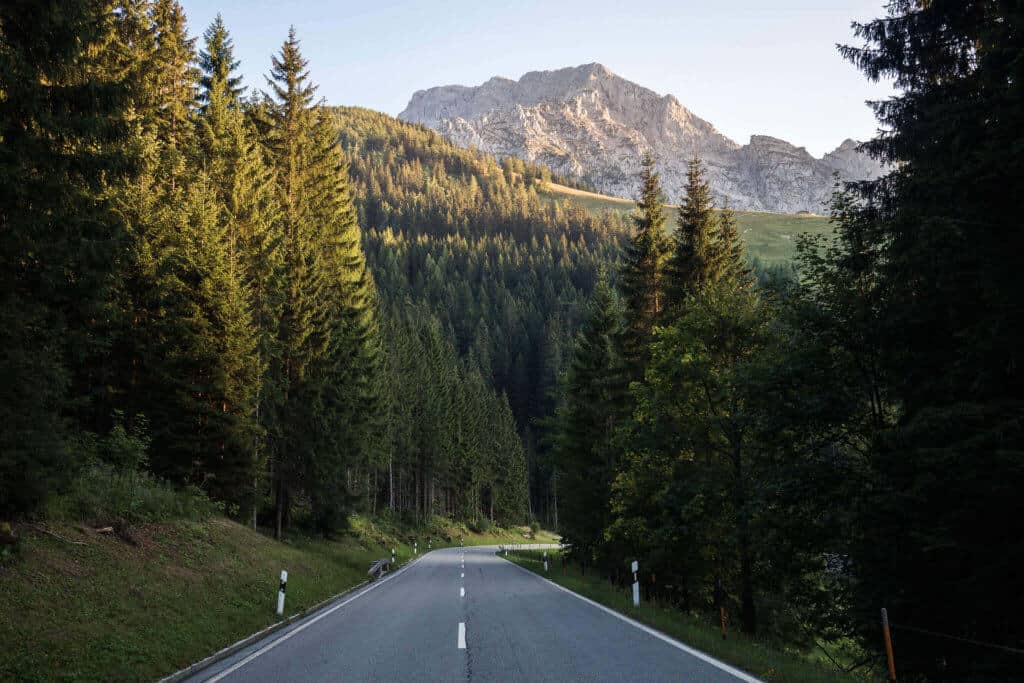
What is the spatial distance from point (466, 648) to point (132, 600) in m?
5.70

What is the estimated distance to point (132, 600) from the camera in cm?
1019

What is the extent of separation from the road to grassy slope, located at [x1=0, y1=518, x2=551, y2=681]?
86 cm

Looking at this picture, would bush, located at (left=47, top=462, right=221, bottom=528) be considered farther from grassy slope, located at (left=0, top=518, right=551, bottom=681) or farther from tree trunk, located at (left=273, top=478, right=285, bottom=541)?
tree trunk, located at (left=273, top=478, right=285, bottom=541)

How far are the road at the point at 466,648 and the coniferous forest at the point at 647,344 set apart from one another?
407 centimetres

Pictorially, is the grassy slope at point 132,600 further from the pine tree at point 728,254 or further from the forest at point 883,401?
the pine tree at point 728,254

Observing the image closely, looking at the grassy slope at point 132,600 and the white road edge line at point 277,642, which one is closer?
the grassy slope at point 132,600

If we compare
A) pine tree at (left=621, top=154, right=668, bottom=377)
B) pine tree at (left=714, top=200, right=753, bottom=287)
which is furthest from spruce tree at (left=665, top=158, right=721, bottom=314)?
pine tree at (left=621, top=154, right=668, bottom=377)

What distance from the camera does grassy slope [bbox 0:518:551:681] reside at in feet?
25.0

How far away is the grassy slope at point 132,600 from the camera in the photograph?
761 centimetres

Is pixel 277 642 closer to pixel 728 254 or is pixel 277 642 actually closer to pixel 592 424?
pixel 592 424

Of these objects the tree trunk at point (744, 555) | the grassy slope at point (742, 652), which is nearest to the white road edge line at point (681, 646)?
the grassy slope at point (742, 652)

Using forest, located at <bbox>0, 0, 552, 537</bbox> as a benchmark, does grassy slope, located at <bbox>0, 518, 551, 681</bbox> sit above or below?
below

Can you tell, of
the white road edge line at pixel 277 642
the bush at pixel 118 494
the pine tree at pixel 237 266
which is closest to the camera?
the white road edge line at pixel 277 642

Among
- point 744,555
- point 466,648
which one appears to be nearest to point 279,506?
point 466,648
